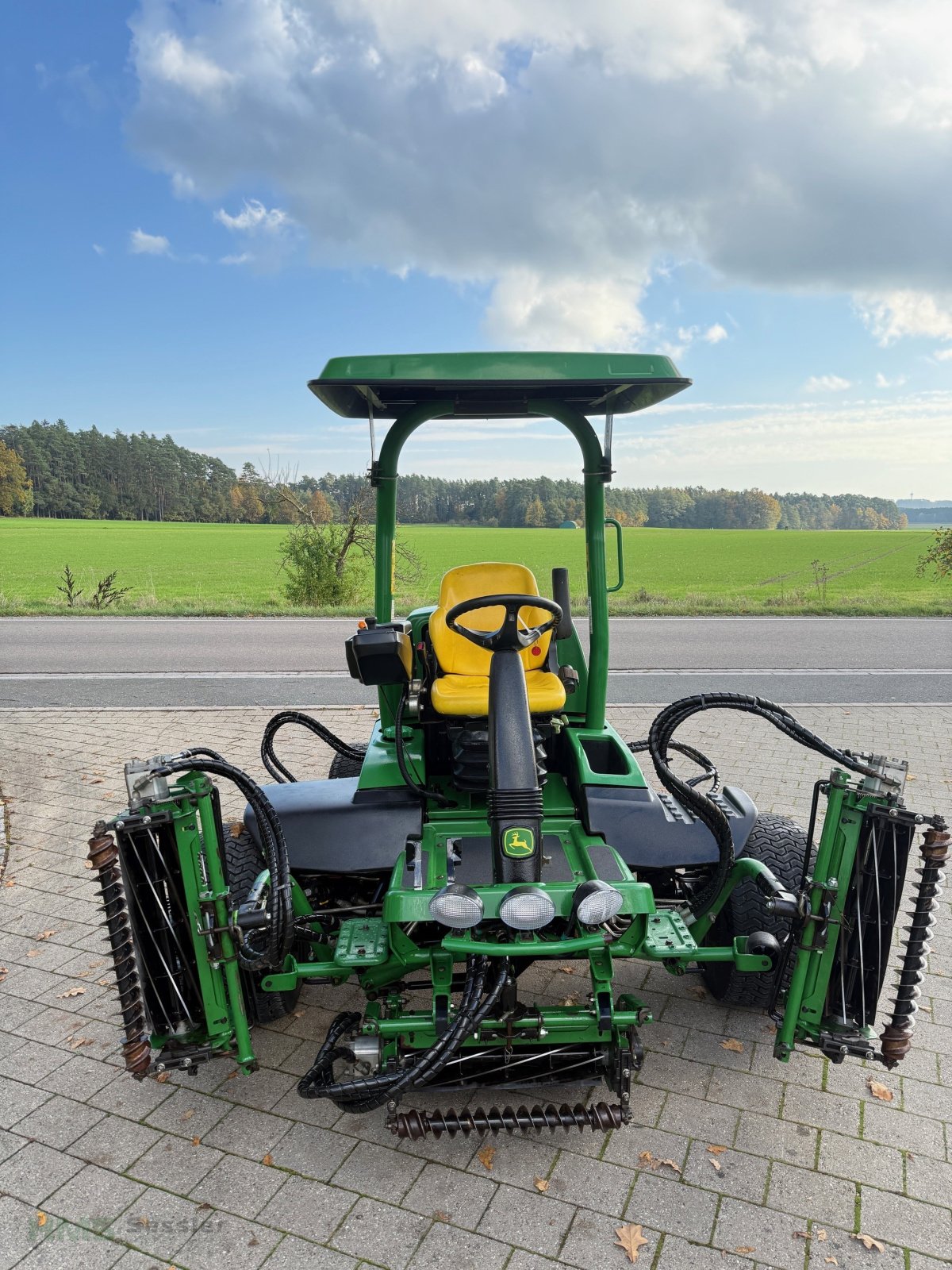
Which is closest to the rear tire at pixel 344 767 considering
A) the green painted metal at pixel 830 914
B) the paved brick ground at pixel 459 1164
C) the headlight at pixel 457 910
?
the paved brick ground at pixel 459 1164

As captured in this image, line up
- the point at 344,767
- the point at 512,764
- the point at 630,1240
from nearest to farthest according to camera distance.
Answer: the point at 630,1240
the point at 512,764
the point at 344,767

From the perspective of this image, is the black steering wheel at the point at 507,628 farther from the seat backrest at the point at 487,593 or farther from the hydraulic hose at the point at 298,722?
the hydraulic hose at the point at 298,722

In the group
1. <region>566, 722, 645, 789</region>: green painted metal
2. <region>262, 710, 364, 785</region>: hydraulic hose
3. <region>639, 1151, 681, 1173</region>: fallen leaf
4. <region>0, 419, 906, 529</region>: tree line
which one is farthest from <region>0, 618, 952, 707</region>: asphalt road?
<region>0, 419, 906, 529</region>: tree line

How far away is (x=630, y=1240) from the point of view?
2348 mm

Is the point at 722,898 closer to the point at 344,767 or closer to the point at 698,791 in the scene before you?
the point at 698,791

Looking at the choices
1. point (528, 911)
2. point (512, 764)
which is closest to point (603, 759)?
point (512, 764)

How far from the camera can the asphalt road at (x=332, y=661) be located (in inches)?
368

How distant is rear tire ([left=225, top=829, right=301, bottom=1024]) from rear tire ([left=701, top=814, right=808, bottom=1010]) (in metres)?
1.66

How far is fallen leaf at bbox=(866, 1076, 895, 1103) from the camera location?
295 centimetres

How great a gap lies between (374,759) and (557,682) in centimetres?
83

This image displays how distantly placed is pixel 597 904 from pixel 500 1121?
70 centimetres

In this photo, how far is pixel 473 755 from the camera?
11.0 ft

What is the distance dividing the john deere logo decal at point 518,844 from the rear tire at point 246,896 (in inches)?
44.8

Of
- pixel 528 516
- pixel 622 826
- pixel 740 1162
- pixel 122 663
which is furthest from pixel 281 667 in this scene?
pixel 740 1162
